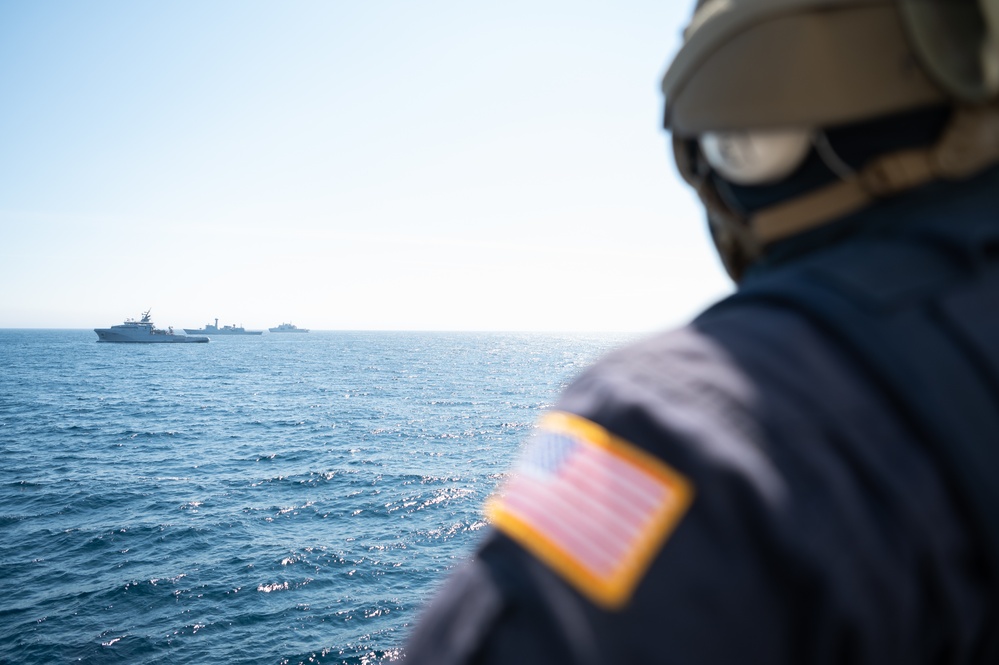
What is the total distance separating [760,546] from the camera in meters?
0.59

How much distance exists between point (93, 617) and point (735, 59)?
23.8 metres

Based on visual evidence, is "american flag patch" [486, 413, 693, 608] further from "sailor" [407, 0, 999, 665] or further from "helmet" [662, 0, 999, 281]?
"helmet" [662, 0, 999, 281]

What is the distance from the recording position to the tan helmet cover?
89 centimetres

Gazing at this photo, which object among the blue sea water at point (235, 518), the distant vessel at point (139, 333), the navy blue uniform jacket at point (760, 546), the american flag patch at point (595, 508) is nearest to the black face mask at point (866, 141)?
the navy blue uniform jacket at point (760, 546)

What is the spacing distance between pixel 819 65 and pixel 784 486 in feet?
2.23

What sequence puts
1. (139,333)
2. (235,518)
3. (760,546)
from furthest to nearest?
(139,333)
(235,518)
(760,546)

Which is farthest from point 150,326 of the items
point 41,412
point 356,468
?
point 356,468

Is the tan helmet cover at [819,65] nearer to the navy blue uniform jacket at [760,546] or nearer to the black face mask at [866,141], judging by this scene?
the black face mask at [866,141]

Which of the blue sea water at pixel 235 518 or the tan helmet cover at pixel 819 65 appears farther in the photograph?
the blue sea water at pixel 235 518

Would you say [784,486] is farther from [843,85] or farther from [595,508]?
[843,85]

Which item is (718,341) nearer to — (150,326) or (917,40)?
(917,40)

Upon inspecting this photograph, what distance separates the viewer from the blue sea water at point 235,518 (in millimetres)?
17562

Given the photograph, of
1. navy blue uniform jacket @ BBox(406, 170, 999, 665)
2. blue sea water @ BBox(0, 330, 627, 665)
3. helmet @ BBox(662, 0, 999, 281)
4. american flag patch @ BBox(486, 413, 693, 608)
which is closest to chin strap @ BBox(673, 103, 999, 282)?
helmet @ BBox(662, 0, 999, 281)

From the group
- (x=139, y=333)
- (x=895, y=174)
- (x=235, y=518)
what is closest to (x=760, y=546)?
(x=895, y=174)
